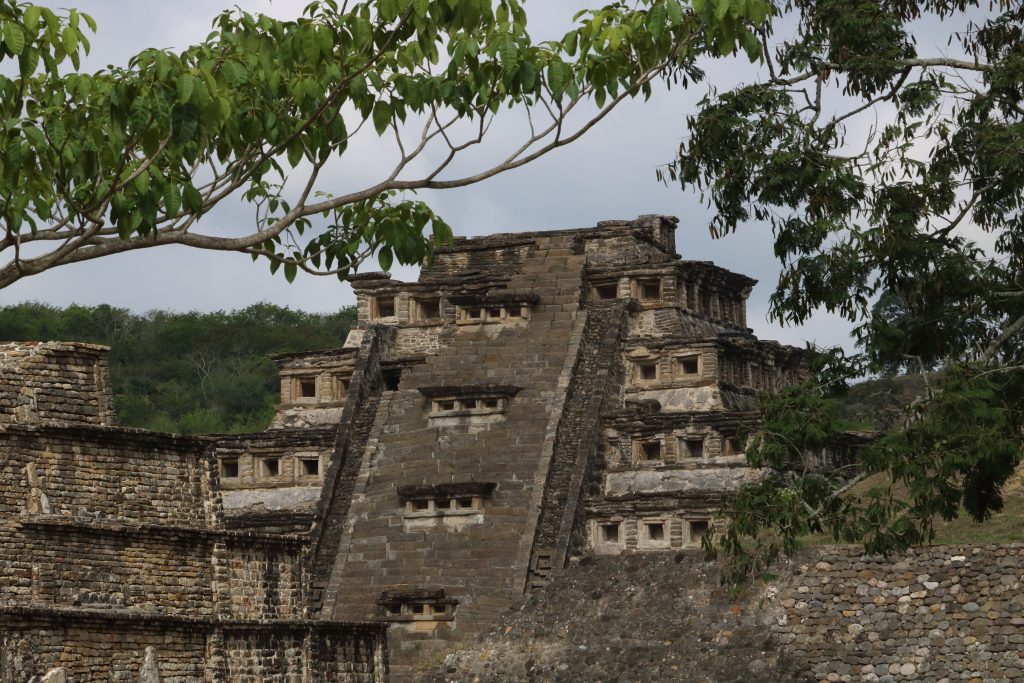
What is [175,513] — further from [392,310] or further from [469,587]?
[392,310]

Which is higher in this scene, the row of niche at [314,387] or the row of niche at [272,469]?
the row of niche at [314,387]

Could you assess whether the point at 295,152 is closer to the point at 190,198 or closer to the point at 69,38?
the point at 190,198

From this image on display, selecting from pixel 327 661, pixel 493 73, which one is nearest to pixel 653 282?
pixel 327 661

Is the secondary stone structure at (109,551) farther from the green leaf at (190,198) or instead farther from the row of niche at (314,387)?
the row of niche at (314,387)

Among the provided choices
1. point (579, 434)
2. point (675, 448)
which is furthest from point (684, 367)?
point (579, 434)

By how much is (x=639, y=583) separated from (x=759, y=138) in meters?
8.92

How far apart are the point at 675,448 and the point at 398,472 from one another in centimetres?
421

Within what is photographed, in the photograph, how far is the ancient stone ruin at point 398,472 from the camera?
18.0 meters

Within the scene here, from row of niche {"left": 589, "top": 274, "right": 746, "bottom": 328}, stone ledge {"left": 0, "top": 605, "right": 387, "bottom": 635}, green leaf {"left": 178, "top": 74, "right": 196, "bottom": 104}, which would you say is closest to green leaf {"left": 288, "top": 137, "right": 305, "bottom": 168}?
green leaf {"left": 178, "top": 74, "right": 196, "bottom": 104}

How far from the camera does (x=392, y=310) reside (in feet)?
113

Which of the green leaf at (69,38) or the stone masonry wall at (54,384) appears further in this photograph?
the stone masonry wall at (54,384)

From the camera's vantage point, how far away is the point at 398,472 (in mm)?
30500

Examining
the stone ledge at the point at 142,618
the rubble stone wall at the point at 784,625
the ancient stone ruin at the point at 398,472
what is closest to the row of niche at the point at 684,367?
the ancient stone ruin at the point at 398,472

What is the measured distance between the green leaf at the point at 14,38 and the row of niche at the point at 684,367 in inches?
837
